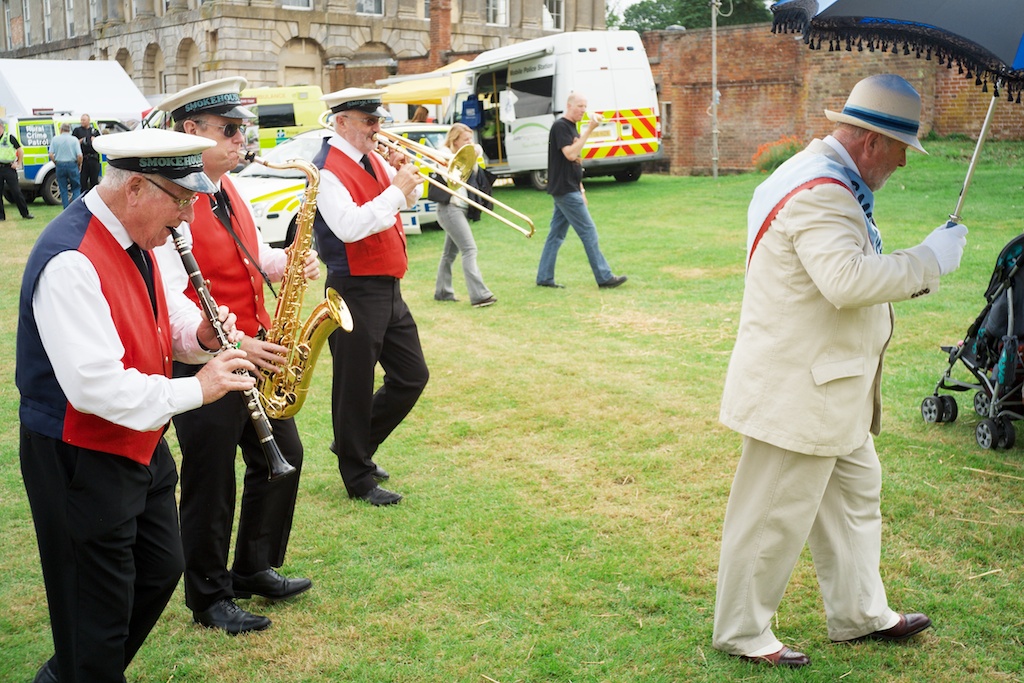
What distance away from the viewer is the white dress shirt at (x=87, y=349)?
273 cm

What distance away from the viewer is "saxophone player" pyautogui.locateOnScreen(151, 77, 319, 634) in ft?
12.6

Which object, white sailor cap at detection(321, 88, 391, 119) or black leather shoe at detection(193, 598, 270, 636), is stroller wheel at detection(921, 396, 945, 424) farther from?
black leather shoe at detection(193, 598, 270, 636)

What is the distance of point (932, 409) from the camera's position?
Result: 641 centimetres

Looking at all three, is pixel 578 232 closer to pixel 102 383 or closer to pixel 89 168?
pixel 102 383

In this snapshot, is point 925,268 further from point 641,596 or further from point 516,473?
point 516,473

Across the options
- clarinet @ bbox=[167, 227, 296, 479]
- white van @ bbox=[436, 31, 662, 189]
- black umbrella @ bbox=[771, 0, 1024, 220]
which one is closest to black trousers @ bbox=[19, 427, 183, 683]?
clarinet @ bbox=[167, 227, 296, 479]

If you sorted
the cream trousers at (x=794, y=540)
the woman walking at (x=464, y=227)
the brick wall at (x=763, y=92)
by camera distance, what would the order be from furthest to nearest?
the brick wall at (x=763, y=92)
the woman walking at (x=464, y=227)
the cream trousers at (x=794, y=540)

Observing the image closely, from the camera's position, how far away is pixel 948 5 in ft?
11.1

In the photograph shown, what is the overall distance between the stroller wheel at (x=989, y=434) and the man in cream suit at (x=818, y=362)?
2.68 metres

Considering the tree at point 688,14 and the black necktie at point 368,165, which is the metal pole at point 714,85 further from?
the black necktie at point 368,165

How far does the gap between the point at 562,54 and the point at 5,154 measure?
40.3 feet

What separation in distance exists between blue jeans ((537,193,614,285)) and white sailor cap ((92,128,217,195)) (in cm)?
825

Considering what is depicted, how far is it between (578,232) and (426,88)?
1875 centimetres

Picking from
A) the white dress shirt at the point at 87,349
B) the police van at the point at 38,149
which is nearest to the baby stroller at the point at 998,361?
the white dress shirt at the point at 87,349
